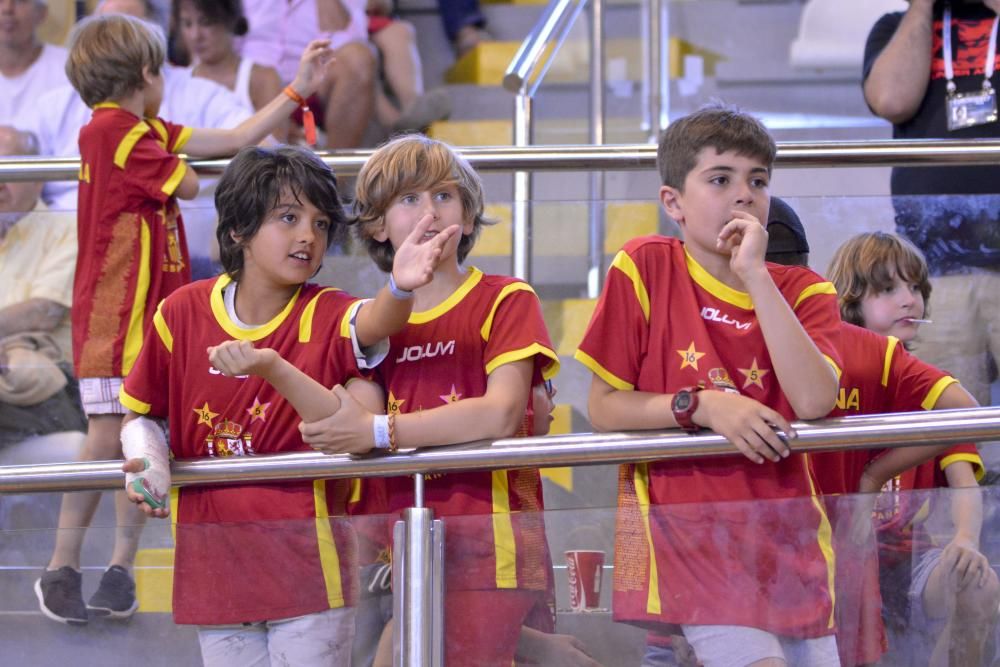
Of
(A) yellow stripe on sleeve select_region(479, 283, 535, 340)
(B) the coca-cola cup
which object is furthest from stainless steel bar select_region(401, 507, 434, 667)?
(A) yellow stripe on sleeve select_region(479, 283, 535, 340)

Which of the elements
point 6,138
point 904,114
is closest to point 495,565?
point 904,114

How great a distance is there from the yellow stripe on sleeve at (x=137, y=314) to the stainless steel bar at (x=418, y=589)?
1.36 metres

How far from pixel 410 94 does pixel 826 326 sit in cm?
374

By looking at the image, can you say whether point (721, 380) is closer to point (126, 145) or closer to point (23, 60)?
point (126, 145)

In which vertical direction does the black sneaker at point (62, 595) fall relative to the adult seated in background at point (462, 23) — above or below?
below

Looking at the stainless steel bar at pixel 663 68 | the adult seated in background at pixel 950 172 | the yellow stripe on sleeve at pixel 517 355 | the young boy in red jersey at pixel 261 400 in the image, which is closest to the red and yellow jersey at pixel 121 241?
the young boy in red jersey at pixel 261 400

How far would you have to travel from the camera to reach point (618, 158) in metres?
3.81

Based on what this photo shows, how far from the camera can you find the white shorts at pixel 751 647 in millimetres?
2361

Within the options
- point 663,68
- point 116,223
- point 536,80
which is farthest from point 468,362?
point 663,68

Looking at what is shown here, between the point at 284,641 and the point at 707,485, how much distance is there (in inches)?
30.7

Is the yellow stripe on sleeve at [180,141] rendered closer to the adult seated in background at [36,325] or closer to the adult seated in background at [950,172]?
the adult seated in background at [36,325]

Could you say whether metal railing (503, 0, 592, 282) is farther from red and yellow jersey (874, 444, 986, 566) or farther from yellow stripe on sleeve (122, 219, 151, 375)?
red and yellow jersey (874, 444, 986, 566)

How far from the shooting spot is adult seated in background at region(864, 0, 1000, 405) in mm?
3523

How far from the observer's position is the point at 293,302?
109 inches
